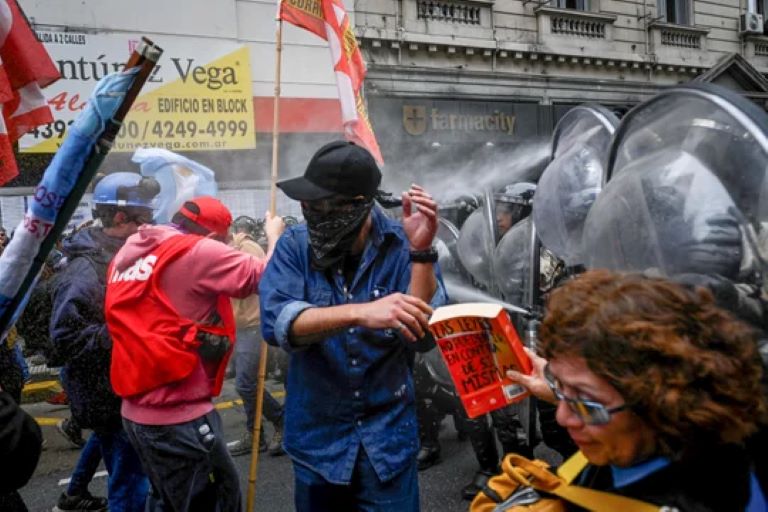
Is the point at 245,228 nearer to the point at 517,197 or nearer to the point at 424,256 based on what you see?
the point at 517,197

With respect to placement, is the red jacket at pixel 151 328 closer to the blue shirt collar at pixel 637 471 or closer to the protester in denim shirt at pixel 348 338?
the protester in denim shirt at pixel 348 338

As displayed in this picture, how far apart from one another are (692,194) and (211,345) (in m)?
1.93

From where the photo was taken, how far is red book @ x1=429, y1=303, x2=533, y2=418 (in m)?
1.59

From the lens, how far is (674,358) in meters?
1.23

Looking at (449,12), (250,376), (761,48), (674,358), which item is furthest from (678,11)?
(674,358)

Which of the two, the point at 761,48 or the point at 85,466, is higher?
the point at 761,48

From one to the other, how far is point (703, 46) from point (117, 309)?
17.8 metres

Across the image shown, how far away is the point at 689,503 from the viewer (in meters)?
1.17

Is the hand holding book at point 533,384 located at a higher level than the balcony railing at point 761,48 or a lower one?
lower

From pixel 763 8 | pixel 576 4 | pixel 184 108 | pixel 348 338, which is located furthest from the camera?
pixel 763 8

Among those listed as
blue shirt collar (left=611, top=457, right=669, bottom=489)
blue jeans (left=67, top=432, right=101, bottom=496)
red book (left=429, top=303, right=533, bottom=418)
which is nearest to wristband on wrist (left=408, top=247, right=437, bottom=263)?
red book (left=429, top=303, right=533, bottom=418)

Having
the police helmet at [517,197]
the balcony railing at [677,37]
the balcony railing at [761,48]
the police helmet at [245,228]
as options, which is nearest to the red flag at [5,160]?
the police helmet at [517,197]

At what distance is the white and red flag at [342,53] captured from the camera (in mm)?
4277

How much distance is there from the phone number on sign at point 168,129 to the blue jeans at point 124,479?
22.2 ft
